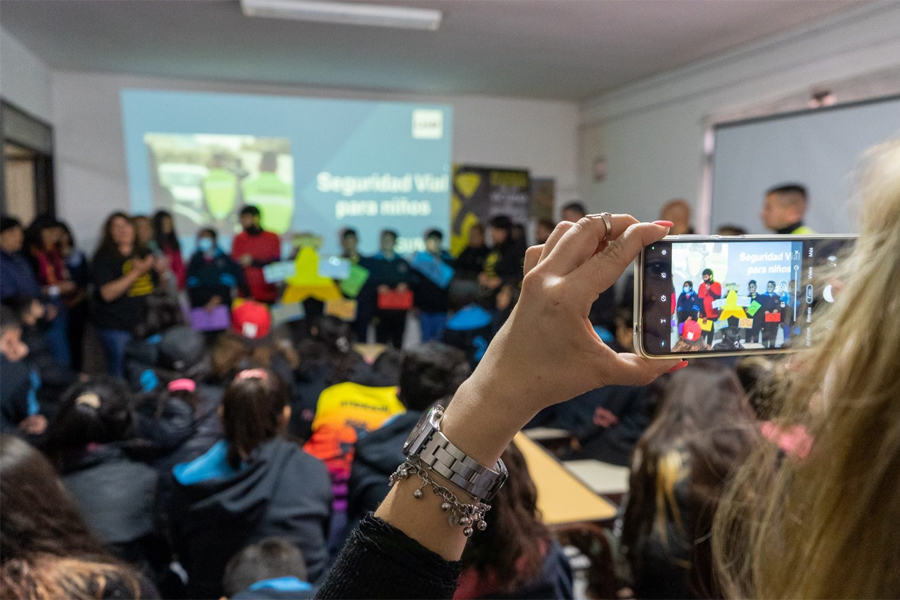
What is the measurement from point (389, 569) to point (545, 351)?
0.68 feet

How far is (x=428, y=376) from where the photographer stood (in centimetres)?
165

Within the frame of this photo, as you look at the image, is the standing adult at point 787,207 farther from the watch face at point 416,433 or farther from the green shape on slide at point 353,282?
the watch face at point 416,433

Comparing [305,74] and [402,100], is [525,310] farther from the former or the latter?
[402,100]

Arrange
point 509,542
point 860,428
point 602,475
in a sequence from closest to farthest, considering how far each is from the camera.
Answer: point 860,428 → point 509,542 → point 602,475

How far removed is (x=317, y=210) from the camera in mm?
5621

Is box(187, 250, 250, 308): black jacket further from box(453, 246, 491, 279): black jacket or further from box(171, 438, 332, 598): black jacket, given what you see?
box(171, 438, 332, 598): black jacket

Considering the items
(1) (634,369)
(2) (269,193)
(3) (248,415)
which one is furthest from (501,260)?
(1) (634,369)

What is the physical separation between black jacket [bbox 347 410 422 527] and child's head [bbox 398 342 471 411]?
0.54ft

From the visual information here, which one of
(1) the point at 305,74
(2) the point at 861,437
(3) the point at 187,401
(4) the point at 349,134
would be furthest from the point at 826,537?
(1) the point at 305,74

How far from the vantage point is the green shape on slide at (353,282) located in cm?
489

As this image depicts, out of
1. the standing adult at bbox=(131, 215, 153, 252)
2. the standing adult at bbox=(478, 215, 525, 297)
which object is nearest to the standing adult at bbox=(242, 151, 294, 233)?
the standing adult at bbox=(131, 215, 153, 252)

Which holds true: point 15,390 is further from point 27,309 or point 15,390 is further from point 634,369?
point 634,369

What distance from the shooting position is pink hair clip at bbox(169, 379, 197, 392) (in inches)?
86.2

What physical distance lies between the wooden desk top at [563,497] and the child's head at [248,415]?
0.69 m
